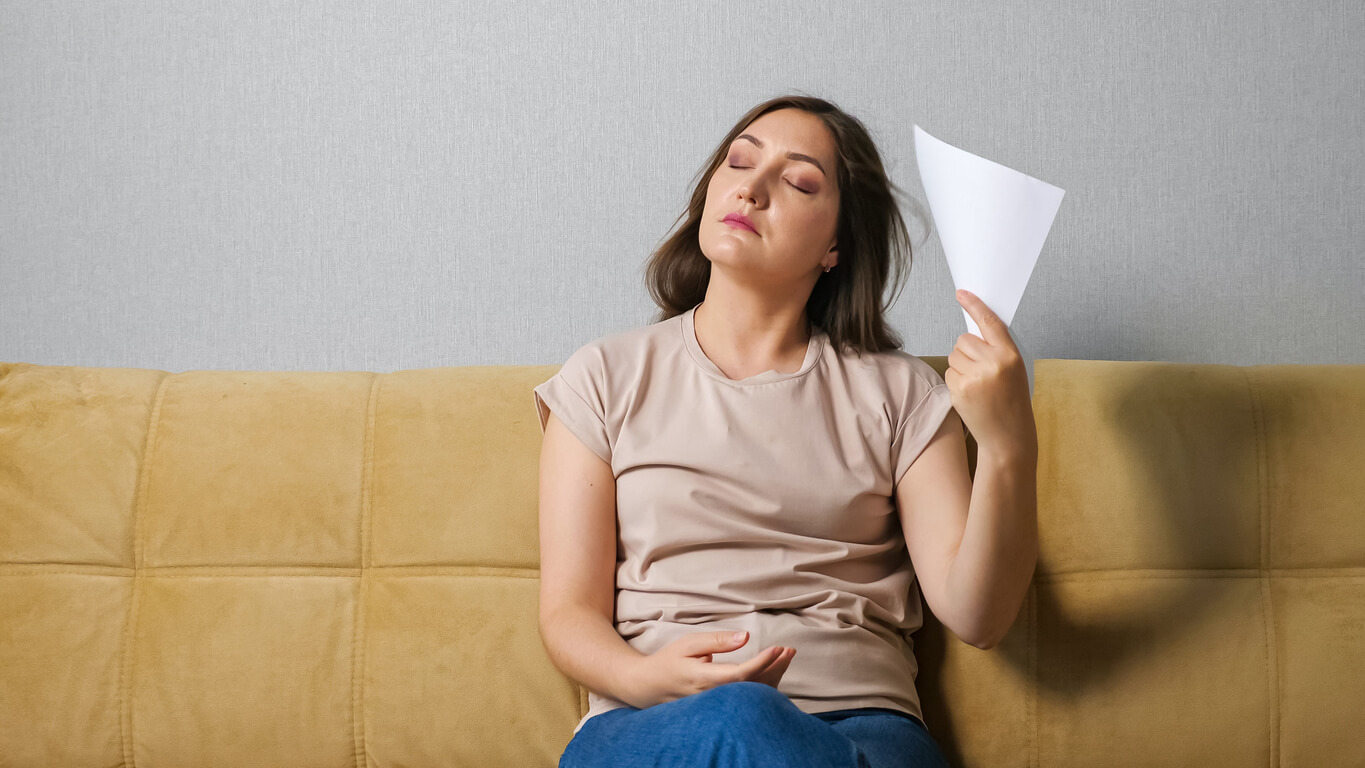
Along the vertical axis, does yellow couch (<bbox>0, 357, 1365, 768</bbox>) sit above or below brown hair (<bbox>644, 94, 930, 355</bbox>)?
below

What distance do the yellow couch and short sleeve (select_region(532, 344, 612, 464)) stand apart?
108 mm

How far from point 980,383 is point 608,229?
2.62 ft

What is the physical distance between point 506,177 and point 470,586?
2.32 feet

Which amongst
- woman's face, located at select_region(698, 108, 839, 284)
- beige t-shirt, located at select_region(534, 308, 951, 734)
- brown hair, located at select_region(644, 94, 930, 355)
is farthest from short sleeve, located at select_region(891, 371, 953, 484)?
woman's face, located at select_region(698, 108, 839, 284)

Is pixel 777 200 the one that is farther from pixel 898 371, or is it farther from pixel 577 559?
pixel 577 559

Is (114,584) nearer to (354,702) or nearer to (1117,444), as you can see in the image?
(354,702)

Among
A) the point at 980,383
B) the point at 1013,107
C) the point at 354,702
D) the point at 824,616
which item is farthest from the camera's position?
the point at 1013,107

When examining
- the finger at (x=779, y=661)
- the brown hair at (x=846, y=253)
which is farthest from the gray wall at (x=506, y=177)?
the finger at (x=779, y=661)

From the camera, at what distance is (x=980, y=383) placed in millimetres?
1015

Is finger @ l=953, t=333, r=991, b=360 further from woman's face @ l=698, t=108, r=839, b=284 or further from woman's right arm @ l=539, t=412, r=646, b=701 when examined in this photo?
woman's right arm @ l=539, t=412, r=646, b=701

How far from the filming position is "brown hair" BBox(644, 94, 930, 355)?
1337 mm

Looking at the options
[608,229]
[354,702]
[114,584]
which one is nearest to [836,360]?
[608,229]

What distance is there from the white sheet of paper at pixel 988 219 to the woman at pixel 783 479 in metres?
0.03

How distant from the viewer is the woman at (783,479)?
105 cm
